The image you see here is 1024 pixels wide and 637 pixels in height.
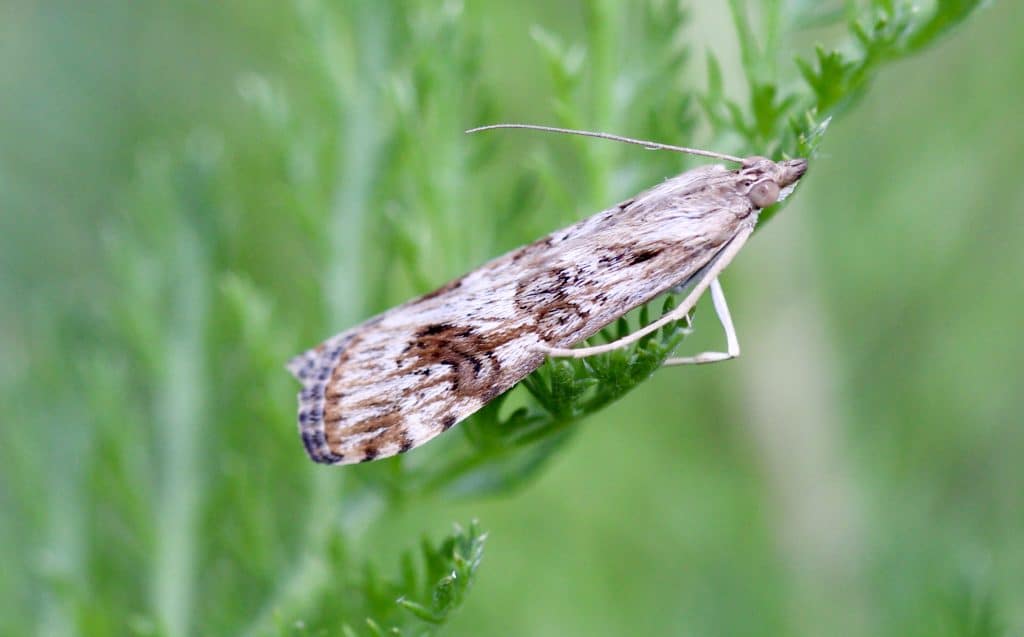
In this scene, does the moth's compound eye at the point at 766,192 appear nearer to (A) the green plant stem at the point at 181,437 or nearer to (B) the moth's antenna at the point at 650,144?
(B) the moth's antenna at the point at 650,144

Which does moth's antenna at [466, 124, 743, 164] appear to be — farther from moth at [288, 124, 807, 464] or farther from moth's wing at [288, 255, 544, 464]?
moth's wing at [288, 255, 544, 464]

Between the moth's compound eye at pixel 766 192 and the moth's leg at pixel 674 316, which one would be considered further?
the moth's compound eye at pixel 766 192

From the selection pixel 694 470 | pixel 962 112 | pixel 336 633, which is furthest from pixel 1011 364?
pixel 336 633

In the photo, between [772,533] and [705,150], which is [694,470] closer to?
[772,533]

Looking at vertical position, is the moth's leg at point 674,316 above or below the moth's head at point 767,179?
below

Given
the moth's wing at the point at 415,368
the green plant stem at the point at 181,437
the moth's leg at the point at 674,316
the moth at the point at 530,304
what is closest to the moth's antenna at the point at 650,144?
the moth at the point at 530,304

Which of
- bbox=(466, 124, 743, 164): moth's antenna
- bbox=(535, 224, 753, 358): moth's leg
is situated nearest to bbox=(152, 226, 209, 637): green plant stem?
Answer: bbox=(466, 124, 743, 164): moth's antenna

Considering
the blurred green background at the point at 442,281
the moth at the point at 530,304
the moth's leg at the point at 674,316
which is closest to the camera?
the moth's leg at the point at 674,316
